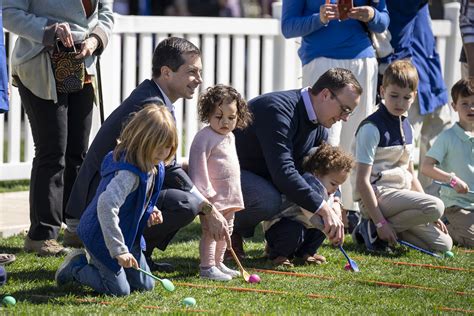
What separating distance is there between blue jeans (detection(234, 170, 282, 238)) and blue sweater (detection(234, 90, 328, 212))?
73 millimetres

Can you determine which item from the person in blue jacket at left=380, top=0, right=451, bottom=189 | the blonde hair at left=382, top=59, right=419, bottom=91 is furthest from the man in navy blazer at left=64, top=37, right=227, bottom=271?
the person in blue jacket at left=380, top=0, right=451, bottom=189

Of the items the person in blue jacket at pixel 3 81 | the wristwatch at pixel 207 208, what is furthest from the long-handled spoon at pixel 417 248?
the person in blue jacket at pixel 3 81

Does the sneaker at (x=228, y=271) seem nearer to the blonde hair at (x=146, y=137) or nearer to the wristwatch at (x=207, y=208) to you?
the wristwatch at (x=207, y=208)

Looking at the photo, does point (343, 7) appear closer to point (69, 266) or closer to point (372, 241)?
point (372, 241)

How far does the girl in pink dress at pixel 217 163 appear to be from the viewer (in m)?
Answer: 5.82

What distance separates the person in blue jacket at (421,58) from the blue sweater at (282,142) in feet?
5.66

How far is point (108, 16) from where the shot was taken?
6727 mm

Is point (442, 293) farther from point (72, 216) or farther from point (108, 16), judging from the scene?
point (108, 16)

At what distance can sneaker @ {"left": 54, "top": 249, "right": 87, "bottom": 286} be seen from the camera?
5.48 m

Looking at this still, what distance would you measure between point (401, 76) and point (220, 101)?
147 centimetres

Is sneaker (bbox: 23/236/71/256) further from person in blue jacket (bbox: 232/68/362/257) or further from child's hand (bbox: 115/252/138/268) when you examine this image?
child's hand (bbox: 115/252/138/268)

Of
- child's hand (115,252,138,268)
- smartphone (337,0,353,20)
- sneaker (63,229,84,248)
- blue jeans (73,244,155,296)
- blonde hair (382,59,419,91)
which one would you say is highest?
smartphone (337,0,353,20)

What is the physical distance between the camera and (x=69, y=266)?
5488 mm

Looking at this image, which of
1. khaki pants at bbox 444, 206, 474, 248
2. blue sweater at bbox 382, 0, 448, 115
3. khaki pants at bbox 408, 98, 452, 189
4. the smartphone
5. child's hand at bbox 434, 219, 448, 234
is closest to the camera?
child's hand at bbox 434, 219, 448, 234
